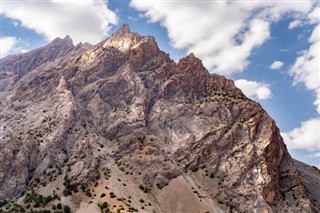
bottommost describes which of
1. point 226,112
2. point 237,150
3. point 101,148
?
point 101,148

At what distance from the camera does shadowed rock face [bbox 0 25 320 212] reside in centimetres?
13838

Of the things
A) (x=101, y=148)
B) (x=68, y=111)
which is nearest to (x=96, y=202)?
(x=101, y=148)

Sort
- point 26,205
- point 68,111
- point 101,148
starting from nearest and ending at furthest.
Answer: point 26,205 → point 101,148 → point 68,111

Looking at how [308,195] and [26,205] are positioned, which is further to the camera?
[308,195]

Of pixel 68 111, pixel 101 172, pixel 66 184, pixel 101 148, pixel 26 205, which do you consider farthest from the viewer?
pixel 68 111

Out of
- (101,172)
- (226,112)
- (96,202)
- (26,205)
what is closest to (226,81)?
(226,112)

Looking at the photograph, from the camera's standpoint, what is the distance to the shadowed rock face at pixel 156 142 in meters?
138

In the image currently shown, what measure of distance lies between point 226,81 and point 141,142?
5715 centimetres

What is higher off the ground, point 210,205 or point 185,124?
point 185,124

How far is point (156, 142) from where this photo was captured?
16212cm

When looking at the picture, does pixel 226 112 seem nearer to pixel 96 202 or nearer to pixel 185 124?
pixel 185 124

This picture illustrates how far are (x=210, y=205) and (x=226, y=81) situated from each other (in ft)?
252

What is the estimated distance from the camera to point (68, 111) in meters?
170

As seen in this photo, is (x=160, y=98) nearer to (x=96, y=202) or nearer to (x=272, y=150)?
(x=272, y=150)
